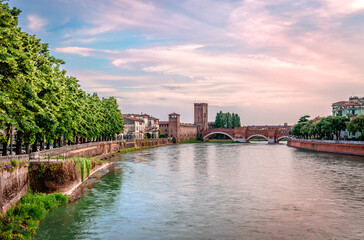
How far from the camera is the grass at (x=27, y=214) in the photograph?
15.4 meters

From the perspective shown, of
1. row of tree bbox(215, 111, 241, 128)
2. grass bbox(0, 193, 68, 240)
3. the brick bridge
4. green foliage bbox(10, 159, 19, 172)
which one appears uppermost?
row of tree bbox(215, 111, 241, 128)

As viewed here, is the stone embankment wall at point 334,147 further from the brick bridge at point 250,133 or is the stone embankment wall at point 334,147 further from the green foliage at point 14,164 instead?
the green foliage at point 14,164

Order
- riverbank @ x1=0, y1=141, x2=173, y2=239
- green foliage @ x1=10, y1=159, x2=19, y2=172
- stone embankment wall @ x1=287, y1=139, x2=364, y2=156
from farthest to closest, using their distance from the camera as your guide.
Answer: stone embankment wall @ x1=287, y1=139, x2=364, y2=156
green foliage @ x1=10, y1=159, x2=19, y2=172
riverbank @ x1=0, y1=141, x2=173, y2=239

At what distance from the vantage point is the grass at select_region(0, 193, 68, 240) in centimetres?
1536

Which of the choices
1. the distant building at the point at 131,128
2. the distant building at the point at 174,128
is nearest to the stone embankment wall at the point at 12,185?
the distant building at the point at 131,128

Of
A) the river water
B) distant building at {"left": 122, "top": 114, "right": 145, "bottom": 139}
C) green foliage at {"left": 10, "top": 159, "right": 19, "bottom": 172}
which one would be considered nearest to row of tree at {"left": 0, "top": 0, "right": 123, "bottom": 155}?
green foliage at {"left": 10, "top": 159, "right": 19, "bottom": 172}

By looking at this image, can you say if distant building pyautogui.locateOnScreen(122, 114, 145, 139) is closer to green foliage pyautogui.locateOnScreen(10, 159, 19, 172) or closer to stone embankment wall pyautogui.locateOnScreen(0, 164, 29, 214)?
stone embankment wall pyautogui.locateOnScreen(0, 164, 29, 214)

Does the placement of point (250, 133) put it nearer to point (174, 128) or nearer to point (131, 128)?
point (174, 128)

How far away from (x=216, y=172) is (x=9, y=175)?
26.0 meters

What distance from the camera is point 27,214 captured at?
17.9m

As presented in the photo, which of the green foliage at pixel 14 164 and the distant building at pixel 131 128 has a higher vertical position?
the distant building at pixel 131 128

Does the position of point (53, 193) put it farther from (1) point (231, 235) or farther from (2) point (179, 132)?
(2) point (179, 132)

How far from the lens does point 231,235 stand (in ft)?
56.1

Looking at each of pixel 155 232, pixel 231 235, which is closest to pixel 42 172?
pixel 155 232
